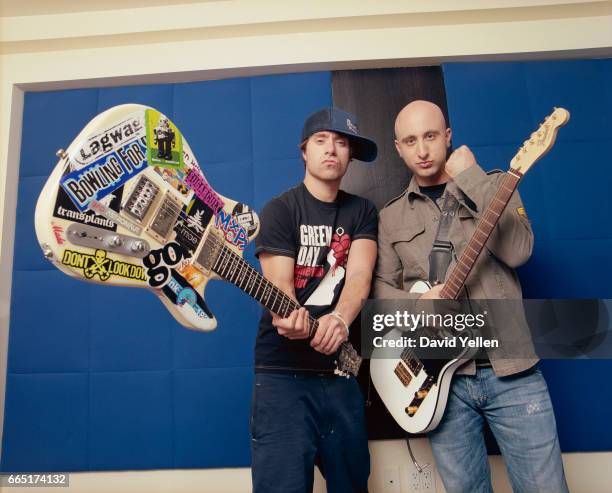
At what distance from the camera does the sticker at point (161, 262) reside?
102cm

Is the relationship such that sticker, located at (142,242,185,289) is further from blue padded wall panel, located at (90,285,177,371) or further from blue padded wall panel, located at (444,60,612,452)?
blue padded wall panel, located at (444,60,612,452)

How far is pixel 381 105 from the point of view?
199cm

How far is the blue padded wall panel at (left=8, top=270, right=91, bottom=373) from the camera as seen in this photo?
1.88 meters

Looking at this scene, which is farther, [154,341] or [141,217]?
[154,341]

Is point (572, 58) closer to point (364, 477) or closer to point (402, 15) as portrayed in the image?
point (402, 15)

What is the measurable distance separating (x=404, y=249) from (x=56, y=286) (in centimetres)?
177

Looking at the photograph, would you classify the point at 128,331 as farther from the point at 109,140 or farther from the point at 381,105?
the point at 381,105

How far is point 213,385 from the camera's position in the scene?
1828 millimetres

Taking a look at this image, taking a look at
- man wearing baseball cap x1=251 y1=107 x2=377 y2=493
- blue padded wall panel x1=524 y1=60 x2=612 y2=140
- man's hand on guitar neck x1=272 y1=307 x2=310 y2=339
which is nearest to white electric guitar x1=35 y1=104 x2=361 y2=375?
man's hand on guitar neck x1=272 y1=307 x2=310 y2=339

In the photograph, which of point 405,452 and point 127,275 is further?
point 405,452

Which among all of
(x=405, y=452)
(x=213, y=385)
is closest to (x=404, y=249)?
(x=405, y=452)

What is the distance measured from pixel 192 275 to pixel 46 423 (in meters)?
1.43

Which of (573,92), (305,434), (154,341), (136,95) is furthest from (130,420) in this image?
(573,92)

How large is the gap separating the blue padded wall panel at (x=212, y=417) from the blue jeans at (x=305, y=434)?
51cm
